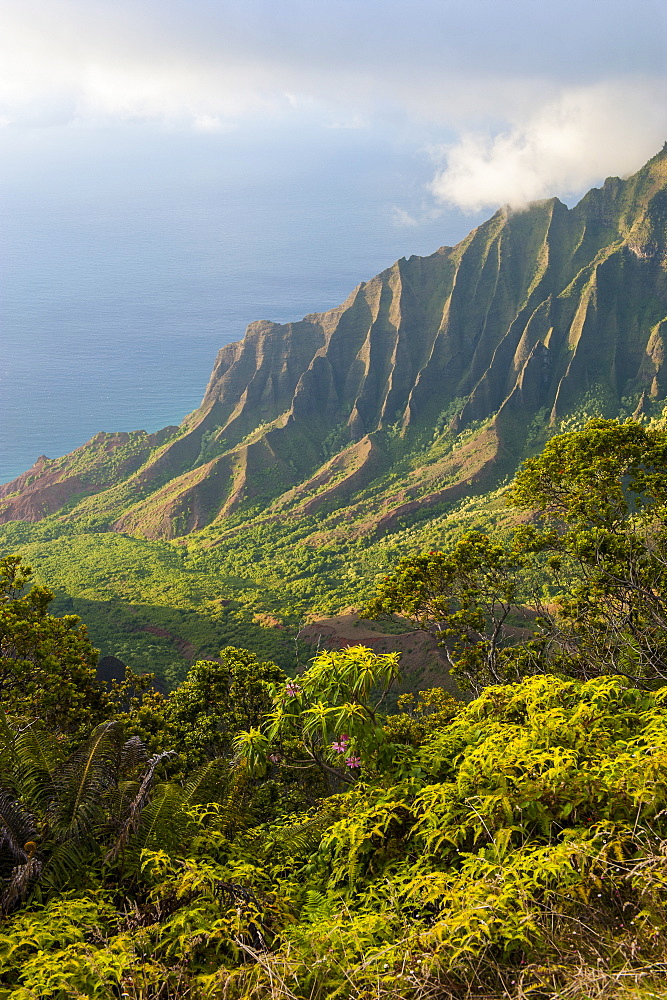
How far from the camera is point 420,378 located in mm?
128500

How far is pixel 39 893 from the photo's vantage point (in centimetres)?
643

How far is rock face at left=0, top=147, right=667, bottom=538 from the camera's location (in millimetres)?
109250

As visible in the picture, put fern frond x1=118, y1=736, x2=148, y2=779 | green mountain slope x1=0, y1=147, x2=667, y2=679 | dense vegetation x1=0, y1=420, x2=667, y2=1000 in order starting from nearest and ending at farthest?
dense vegetation x1=0, y1=420, x2=667, y2=1000 → fern frond x1=118, y1=736, x2=148, y2=779 → green mountain slope x1=0, y1=147, x2=667, y2=679

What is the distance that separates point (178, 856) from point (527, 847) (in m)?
4.31

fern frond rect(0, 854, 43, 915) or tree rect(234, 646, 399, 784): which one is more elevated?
tree rect(234, 646, 399, 784)

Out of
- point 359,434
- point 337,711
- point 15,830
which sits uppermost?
point 359,434

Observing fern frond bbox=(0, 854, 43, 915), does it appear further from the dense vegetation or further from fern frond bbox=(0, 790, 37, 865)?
fern frond bbox=(0, 790, 37, 865)

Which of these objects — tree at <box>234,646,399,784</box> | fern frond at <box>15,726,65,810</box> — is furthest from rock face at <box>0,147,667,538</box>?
tree at <box>234,646,399,784</box>

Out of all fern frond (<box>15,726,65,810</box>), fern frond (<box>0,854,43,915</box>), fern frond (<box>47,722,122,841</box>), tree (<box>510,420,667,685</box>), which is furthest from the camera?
tree (<box>510,420,667,685</box>)

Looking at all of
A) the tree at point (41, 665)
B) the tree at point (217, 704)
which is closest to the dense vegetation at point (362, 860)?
the tree at point (41, 665)

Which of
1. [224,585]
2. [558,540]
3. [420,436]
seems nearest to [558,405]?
[420,436]

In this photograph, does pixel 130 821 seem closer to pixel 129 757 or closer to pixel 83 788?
pixel 83 788

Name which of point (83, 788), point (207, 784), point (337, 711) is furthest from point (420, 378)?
point (83, 788)

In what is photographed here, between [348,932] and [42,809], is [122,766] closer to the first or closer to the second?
[42,809]
